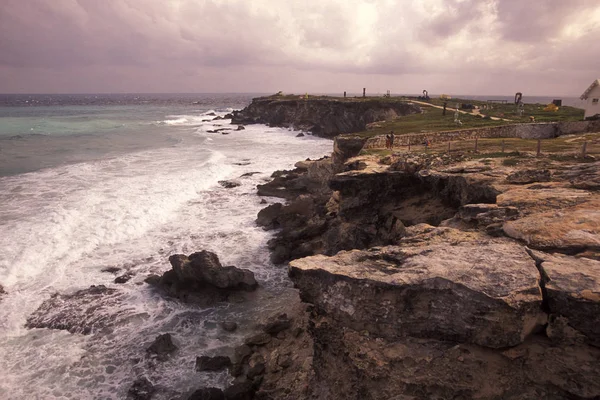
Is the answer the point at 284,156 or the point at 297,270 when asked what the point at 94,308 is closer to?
the point at 297,270

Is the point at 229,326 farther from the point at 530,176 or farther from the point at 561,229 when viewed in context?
the point at 530,176

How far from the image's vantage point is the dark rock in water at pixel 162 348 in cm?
1357

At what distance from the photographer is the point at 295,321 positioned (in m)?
14.7

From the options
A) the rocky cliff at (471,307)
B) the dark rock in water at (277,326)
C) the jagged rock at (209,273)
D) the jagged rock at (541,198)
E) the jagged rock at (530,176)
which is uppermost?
the jagged rock at (530,176)

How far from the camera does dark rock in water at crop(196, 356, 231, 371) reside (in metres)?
12.9

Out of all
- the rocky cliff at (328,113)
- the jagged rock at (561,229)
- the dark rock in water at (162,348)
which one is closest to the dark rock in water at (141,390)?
the dark rock in water at (162,348)

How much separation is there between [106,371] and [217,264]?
632 cm

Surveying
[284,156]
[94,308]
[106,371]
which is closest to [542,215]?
[106,371]

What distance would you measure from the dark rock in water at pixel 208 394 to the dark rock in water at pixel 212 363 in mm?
1297

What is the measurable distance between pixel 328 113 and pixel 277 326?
6662 cm

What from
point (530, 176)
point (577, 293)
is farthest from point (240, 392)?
point (530, 176)

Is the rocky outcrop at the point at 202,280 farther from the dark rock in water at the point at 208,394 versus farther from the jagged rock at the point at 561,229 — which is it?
the jagged rock at the point at 561,229

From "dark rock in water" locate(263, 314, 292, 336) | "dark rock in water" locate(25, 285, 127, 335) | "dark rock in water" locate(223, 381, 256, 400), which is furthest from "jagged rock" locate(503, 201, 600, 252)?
"dark rock in water" locate(25, 285, 127, 335)

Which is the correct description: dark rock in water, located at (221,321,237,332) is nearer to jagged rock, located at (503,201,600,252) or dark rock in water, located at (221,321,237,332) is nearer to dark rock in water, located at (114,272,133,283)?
dark rock in water, located at (114,272,133,283)
